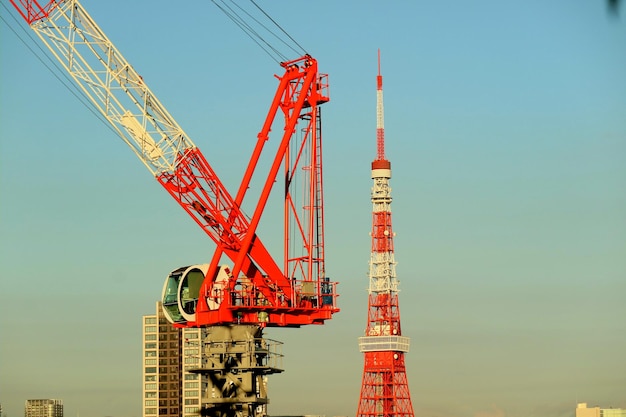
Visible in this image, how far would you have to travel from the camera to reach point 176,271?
3829 inches

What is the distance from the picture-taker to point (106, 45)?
94938 mm

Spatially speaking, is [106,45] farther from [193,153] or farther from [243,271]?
[243,271]

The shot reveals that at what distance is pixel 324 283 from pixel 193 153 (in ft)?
47.4

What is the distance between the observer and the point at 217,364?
95438 mm

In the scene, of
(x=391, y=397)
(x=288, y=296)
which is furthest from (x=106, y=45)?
(x=391, y=397)

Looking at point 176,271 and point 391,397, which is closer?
point 176,271

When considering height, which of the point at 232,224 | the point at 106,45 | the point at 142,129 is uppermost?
the point at 106,45

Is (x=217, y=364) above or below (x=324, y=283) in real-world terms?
below

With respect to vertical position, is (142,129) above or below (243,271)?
above

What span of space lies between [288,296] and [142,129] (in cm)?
1694

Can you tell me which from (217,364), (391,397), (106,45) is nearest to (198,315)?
(217,364)

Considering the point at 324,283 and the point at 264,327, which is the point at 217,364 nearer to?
the point at 264,327

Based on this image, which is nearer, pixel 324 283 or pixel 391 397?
pixel 324 283

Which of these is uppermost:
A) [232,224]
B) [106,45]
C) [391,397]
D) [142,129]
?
[106,45]
